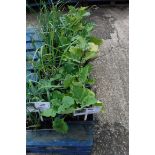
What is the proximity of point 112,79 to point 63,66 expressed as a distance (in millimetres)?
502

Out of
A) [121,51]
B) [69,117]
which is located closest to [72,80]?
[69,117]

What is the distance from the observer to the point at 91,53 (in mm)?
1710

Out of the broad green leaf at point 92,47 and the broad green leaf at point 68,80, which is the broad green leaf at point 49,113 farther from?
the broad green leaf at point 92,47

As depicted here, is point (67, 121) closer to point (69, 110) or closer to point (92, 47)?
point (69, 110)

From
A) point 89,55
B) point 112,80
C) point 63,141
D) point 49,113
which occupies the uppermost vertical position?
point 89,55

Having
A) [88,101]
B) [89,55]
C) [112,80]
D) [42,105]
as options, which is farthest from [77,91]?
[112,80]

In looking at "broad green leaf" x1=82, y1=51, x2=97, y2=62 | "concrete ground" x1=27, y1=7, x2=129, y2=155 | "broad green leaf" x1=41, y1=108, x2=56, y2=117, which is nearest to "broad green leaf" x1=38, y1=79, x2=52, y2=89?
"broad green leaf" x1=41, y1=108, x2=56, y2=117

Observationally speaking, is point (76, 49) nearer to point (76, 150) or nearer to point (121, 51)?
point (76, 150)

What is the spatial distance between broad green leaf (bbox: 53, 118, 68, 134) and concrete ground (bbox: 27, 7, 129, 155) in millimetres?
244

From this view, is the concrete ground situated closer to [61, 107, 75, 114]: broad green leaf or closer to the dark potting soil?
the dark potting soil

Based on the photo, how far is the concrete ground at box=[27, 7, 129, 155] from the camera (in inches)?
66.7

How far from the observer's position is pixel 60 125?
1.50 meters
